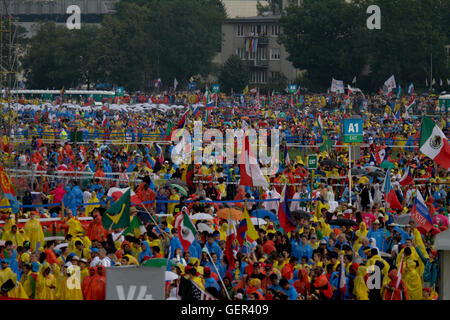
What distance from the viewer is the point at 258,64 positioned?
122 metres

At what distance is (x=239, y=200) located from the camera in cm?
2148

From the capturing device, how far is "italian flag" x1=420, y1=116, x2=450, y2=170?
63.6 feet

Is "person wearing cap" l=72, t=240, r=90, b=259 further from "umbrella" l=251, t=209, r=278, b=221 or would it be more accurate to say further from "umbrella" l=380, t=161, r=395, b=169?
"umbrella" l=380, t=161, r=395, b=169

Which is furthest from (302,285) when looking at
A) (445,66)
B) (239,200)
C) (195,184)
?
(445,66)

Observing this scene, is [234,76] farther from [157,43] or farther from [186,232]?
[186,232]

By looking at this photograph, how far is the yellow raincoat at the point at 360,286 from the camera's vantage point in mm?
13477

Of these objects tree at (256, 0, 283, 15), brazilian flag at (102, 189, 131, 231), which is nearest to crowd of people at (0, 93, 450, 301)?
brazilian flag at (102, 189, 131, 231)

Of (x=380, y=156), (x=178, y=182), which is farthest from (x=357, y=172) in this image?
(x=178, y=182)

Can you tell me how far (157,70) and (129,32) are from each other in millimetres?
5382

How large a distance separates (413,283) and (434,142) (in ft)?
20.8

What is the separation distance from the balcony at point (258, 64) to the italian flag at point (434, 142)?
335 feet

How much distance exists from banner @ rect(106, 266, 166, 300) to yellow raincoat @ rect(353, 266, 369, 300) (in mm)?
4356

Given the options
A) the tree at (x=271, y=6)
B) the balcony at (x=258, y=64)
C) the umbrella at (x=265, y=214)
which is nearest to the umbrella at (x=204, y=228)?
the umbrella at (x=265, y=214)

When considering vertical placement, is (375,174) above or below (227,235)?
above
